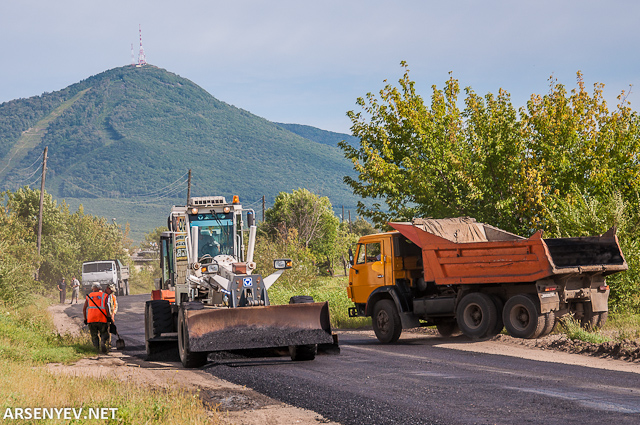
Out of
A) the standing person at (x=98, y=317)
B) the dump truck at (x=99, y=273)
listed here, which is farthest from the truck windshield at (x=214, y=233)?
the dump truck at (x=99, y=273)

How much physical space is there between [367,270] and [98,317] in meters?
6.48

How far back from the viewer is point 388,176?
24.3 m

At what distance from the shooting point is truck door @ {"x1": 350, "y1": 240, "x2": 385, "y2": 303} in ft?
58.1

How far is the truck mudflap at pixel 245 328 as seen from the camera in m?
12.6

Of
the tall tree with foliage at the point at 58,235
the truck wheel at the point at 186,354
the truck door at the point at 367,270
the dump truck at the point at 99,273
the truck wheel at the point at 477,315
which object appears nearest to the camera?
the truck wheel at the point at 186,354

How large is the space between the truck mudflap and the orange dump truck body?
4.49 meters

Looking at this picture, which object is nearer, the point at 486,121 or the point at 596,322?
the point at 596,322

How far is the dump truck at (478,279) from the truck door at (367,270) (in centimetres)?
2

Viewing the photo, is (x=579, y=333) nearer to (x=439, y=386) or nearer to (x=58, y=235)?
(x=439, y=386)

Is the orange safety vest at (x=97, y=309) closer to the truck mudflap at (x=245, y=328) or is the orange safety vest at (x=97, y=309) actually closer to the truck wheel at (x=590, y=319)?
the truck mudflap at (x=245, y=328)

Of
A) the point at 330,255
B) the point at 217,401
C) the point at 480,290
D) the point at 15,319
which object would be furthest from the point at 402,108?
the point at 330,255

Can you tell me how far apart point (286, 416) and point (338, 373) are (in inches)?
121

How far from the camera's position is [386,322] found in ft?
56.7

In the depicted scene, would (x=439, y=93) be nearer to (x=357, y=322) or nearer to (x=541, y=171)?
(x=541, y=171)
